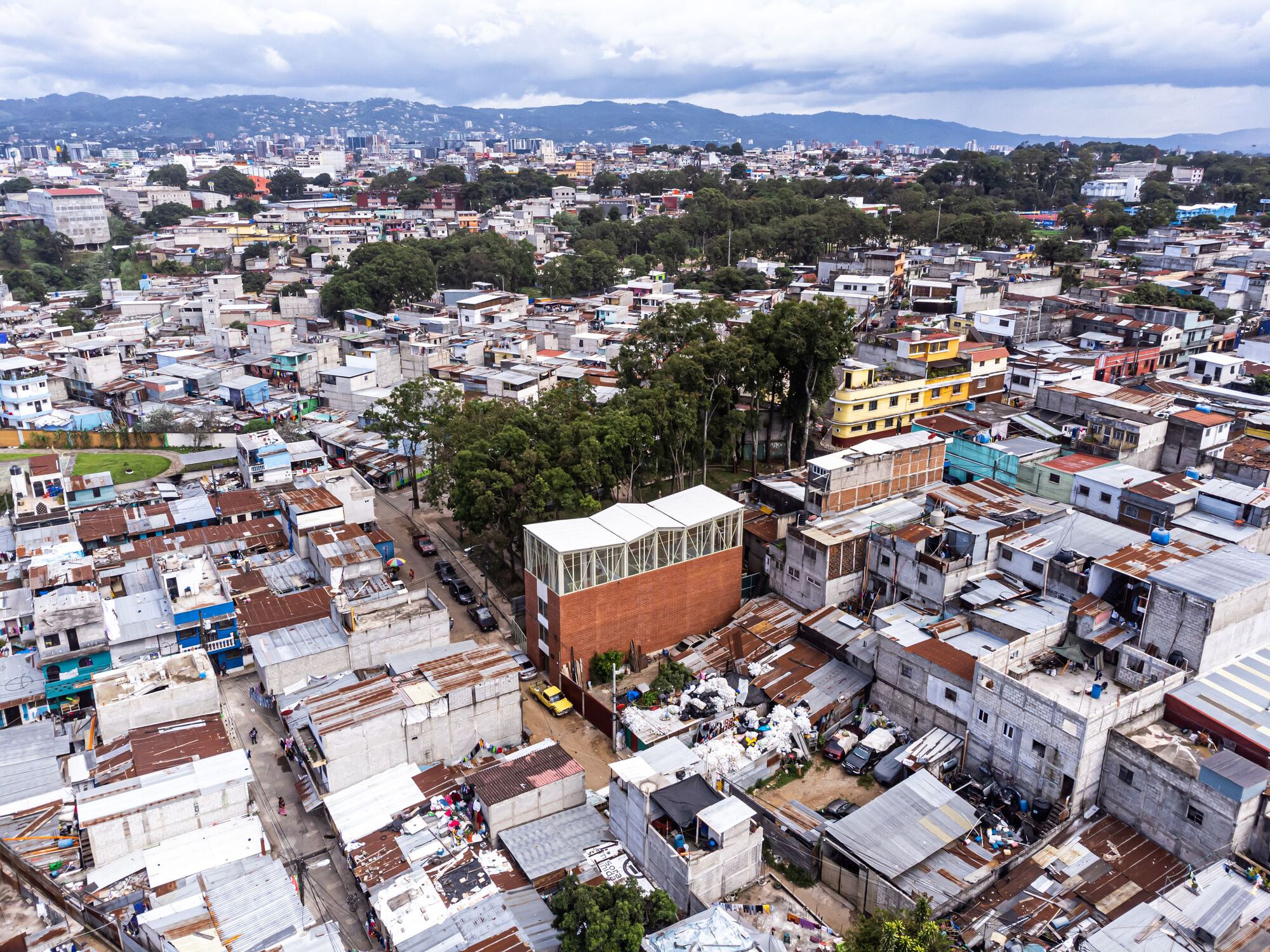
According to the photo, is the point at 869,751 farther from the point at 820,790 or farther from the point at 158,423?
the point at 158,423

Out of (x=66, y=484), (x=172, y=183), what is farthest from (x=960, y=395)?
(x=172, y=183)

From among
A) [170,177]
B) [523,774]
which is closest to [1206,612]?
[523,774]

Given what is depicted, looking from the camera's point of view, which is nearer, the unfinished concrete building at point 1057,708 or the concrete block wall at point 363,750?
the unfinished concrete building at point 1057,708

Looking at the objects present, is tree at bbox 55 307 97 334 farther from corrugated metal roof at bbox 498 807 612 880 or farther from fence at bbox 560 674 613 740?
corrugated metal roof at bbox 498 807 612 880

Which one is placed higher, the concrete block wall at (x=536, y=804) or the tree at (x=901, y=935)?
the tree at (x=901, y=935)

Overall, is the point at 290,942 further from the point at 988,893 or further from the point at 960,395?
the point at 960,395

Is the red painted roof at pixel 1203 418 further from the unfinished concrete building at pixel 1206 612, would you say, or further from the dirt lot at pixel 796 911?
the dirt lot at pixel 796 911

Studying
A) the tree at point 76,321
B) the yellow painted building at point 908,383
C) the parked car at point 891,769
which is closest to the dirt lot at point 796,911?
the parked car at point 891,769
